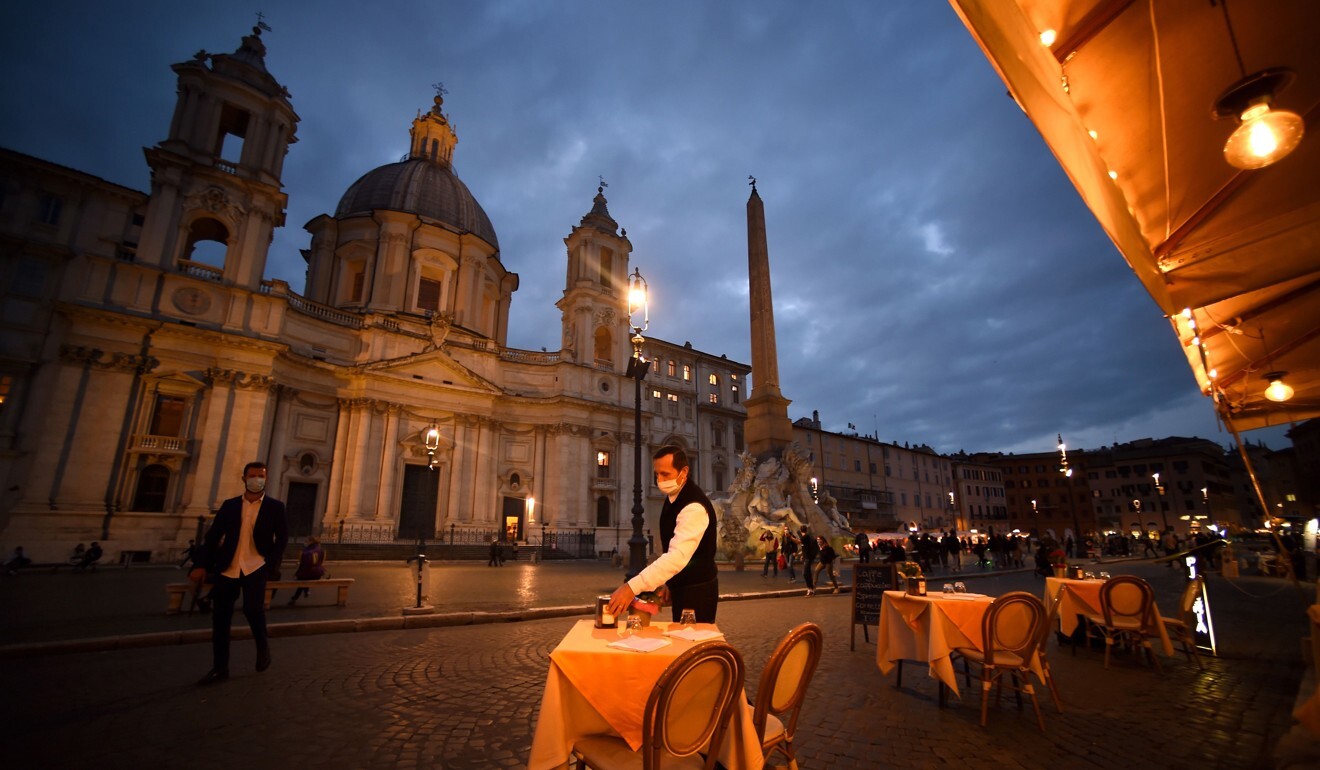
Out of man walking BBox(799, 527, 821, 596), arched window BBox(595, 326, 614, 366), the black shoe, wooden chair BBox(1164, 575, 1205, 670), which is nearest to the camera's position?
the black shoe

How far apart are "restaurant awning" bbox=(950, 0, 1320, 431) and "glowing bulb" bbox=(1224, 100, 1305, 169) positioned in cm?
32

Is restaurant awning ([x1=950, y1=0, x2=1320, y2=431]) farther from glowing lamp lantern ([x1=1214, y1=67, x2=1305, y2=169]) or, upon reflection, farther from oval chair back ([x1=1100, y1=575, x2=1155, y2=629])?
oval chair back ([x1=1100, y1=575, x2=1155, y2=629])

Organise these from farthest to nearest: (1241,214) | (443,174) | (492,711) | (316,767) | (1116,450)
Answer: (1116,450) → (443,174) → (492,711) → (1241,214) → (316,767)

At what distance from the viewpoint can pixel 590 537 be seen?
33719 millimetres

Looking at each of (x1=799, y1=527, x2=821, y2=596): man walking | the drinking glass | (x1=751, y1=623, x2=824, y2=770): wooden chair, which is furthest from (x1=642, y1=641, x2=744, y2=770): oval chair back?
(x1=799, y1=527, x2=821, y2=596): man walking

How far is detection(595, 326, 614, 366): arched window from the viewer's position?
1602 inches

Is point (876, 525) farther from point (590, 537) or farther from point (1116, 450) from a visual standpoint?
point (1116, 450)

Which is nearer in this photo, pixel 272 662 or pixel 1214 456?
pixel 272 662

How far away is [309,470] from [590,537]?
659 inches

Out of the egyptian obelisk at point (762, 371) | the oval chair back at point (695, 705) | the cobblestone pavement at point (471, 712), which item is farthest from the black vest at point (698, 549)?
the egyptian obelisk at point (762, 371)

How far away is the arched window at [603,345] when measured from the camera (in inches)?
1602

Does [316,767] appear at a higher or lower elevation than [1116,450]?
lower

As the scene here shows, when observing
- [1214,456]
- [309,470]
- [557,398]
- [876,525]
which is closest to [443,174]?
[557,398]

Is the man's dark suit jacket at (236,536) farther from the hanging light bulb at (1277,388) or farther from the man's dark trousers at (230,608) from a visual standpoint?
the hanging light bulb at (1277,388)
